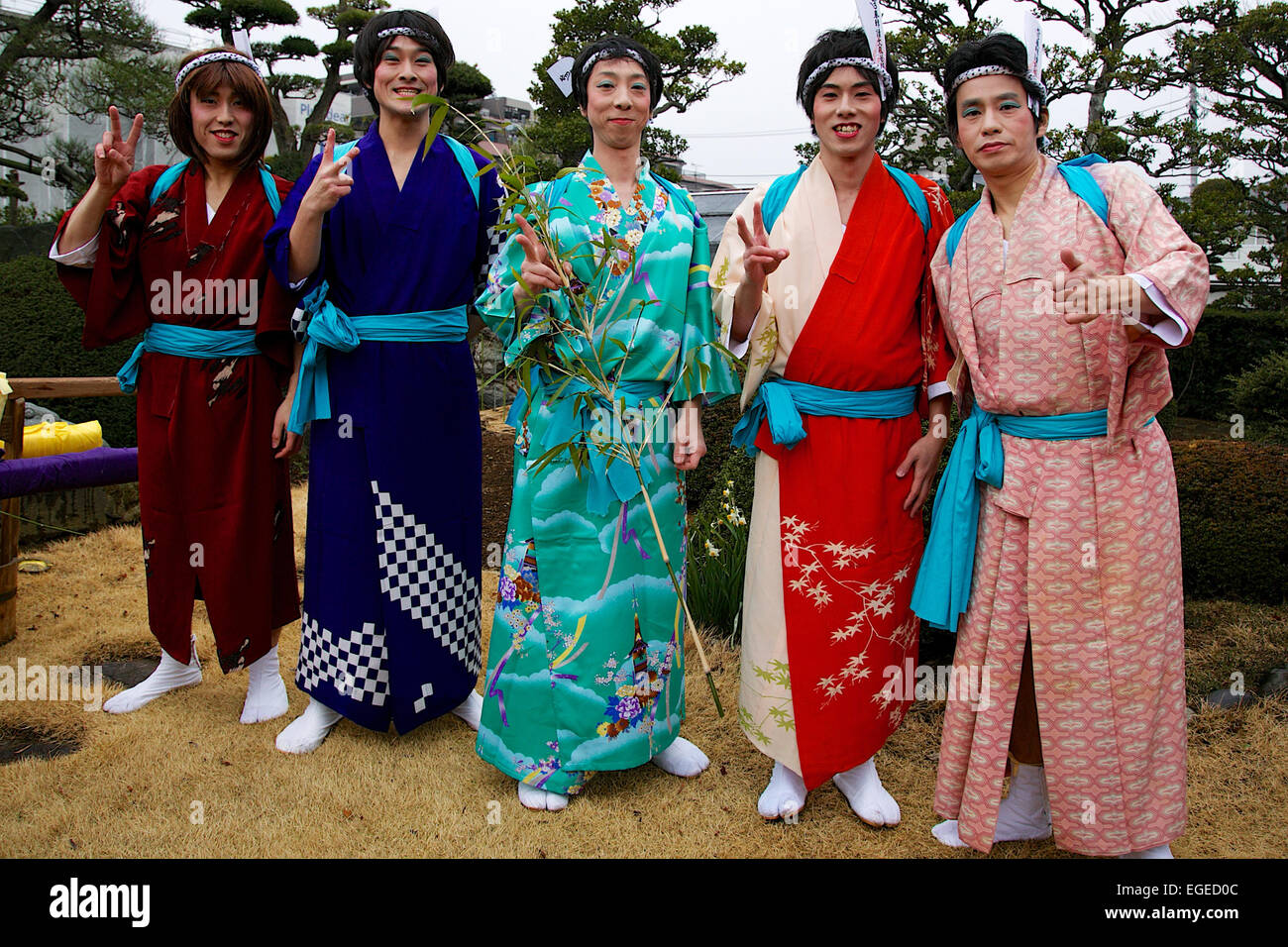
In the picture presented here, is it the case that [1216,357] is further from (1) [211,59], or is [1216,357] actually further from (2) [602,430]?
(1) [211,59]

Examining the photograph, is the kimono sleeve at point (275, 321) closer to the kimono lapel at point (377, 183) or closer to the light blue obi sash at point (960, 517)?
the kimono lapel at point (377, 183)

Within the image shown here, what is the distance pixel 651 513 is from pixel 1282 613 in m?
3.08

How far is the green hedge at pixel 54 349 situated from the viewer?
653 cm

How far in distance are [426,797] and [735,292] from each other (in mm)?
1919

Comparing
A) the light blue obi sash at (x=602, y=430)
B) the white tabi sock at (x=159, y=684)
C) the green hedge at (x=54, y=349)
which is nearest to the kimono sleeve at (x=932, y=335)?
the light blue obi sash at (x=602, y=430)

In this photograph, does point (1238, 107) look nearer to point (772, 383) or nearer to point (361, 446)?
point (772, 383)

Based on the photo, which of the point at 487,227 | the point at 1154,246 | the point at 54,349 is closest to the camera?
the point at 1154,246

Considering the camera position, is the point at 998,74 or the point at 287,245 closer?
the point at 998,74

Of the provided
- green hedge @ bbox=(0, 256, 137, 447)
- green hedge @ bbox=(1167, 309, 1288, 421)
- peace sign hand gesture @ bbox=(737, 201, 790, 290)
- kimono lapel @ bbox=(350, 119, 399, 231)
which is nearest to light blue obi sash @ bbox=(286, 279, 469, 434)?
kimono lapel @ bbox=(350, 119, 399, 231)

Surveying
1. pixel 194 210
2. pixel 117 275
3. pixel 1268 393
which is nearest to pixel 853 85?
pixel 194 210

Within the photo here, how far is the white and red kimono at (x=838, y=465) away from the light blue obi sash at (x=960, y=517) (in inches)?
6.9

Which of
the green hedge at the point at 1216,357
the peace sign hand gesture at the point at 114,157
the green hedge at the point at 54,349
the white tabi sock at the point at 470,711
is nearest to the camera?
the peace sign hand gesture at the point at 114,157

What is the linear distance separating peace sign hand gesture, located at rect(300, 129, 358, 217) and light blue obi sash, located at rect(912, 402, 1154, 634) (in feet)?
6.74

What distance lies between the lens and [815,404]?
9.30 ft
